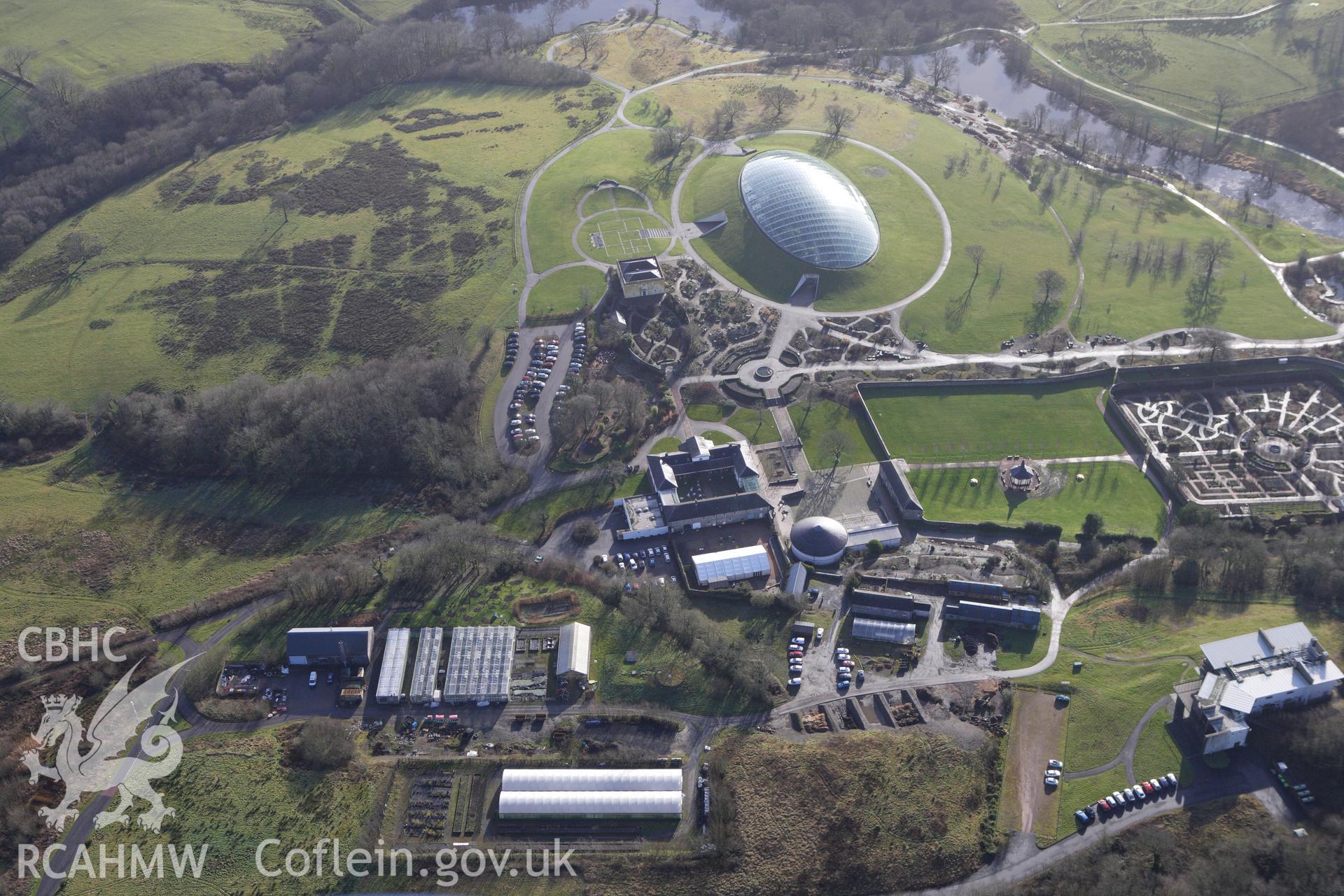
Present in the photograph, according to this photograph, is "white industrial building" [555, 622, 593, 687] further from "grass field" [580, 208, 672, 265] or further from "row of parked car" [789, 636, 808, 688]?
"grass field" [580, 208, 672, 265]

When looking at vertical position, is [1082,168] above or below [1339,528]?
above

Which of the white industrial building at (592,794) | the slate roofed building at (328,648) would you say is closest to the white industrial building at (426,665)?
the slate roofed building at (328,648)

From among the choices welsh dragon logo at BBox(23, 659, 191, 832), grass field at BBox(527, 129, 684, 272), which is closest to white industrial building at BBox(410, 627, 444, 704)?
welsh dragon logo at BBox(23, 659, 191, 832)

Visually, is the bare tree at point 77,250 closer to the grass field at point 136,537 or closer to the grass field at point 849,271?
the grass field at point 136,537

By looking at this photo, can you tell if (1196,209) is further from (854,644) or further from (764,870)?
(764,870)

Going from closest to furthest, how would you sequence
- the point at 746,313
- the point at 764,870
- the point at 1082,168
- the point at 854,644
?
the point at 764,870
the point at 854,644
the point at 746,313
the point at 1082,168

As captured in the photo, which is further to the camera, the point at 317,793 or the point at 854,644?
the point at 854,644

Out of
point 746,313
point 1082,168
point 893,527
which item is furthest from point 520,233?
point 1082,168
